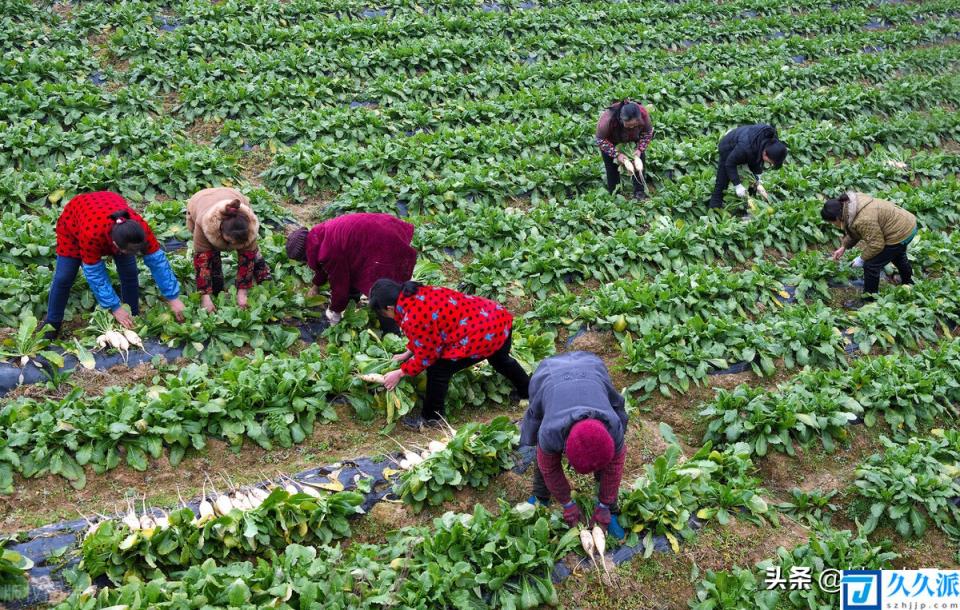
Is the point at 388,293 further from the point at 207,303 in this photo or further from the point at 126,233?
the point at 207,303

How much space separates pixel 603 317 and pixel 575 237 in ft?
6.03

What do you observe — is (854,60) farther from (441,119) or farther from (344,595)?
(344,595)

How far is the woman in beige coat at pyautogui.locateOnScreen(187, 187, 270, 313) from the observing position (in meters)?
6.64

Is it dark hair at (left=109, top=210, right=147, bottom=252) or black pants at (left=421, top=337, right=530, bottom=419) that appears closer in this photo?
black pants at (left=421, top=337, right=530, bottom=419)

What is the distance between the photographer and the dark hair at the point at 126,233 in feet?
20.4

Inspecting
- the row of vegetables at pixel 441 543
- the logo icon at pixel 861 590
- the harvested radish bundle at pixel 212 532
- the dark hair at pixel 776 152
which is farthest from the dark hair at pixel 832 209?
the harvested radish bundle at pixel 212 532

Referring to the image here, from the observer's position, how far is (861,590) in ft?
16.5

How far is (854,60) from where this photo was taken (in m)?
17.0

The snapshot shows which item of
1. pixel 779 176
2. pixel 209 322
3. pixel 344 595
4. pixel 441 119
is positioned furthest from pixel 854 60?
pixel 344 595

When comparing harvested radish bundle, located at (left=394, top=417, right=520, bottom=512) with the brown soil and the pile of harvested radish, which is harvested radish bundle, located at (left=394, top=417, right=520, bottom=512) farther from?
the brown soil

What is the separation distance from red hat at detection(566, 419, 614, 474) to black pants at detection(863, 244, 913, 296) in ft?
19.7

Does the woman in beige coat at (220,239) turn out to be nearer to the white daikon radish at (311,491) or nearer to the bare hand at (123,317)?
the bare hand at (123,317)

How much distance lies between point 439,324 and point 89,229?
10.5ft

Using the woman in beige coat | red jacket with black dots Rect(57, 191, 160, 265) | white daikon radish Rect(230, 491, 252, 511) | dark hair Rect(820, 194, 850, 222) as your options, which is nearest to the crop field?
white daikon radish Rect(230, 491, 252, 511)
